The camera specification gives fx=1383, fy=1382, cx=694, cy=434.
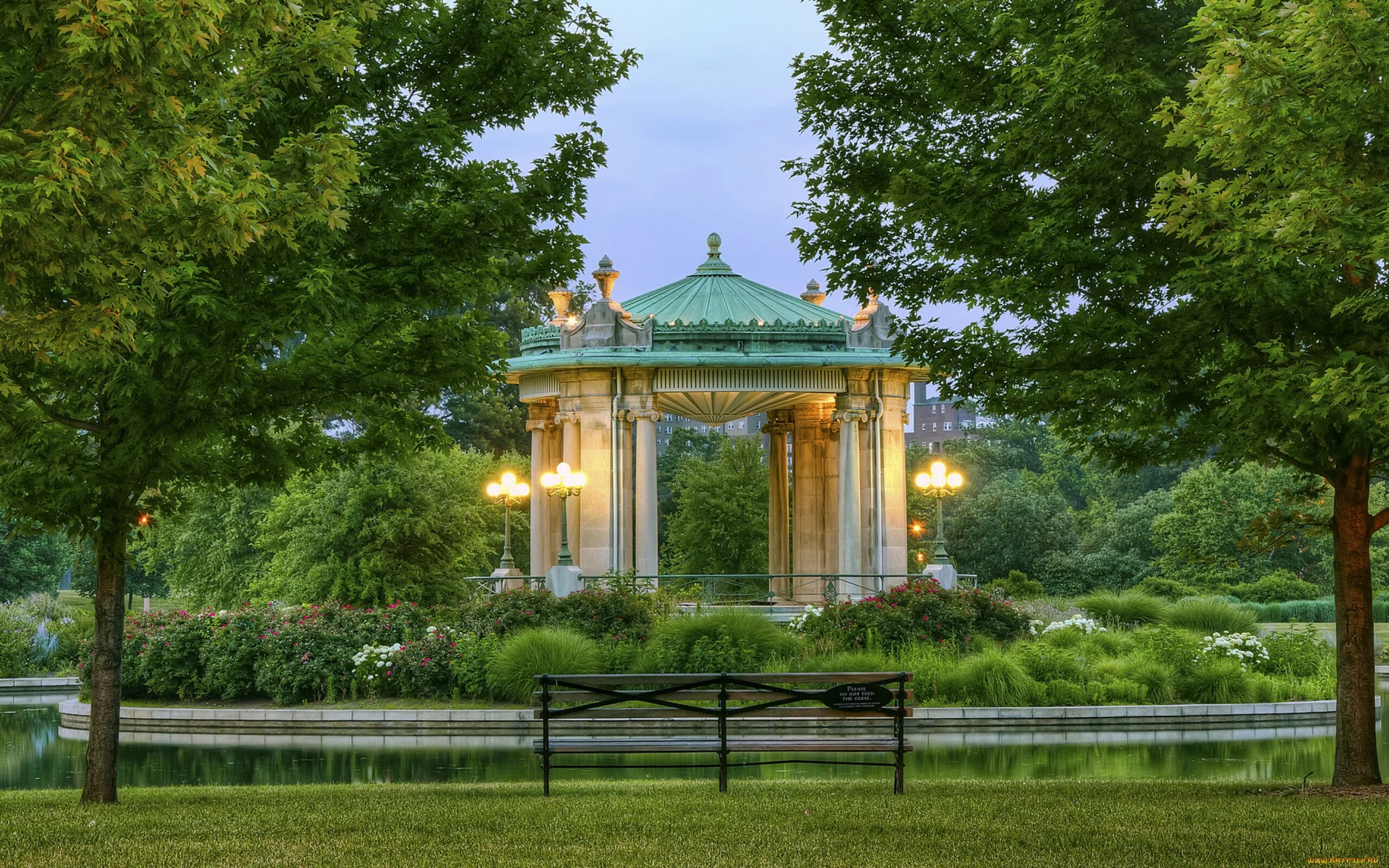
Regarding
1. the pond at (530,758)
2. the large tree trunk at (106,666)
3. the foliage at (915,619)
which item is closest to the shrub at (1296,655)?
the pond at (530,758)

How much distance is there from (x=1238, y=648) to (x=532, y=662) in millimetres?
11269

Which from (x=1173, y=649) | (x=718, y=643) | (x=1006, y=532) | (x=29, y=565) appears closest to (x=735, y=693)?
(x=718, y=643)

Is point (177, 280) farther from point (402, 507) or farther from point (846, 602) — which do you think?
point (402, 507)

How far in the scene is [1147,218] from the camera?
11.4 m

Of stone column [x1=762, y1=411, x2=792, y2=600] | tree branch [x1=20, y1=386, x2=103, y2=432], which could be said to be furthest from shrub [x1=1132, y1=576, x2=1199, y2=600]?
tree branch [x1=20, y1=386, x2=103, y2=432]

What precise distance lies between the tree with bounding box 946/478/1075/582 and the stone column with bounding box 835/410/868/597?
27137mm

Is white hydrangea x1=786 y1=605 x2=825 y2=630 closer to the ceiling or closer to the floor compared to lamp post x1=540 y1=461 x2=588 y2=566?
closer to the floor

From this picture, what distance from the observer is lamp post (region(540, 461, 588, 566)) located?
2461 centimetres

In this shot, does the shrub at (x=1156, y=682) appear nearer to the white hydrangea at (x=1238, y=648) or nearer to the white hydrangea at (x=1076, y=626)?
the white hydrangea at (x=1238, y=648)

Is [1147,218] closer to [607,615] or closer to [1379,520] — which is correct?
[1379,520]

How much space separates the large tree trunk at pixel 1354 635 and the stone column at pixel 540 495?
64.5 feet

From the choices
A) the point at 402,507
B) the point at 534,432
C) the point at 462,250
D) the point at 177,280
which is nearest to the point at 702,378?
the point at 534,432

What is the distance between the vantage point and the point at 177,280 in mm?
9633

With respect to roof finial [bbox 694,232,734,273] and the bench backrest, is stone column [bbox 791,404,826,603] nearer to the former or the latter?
roof finial [bbox 694,232,734,273]
